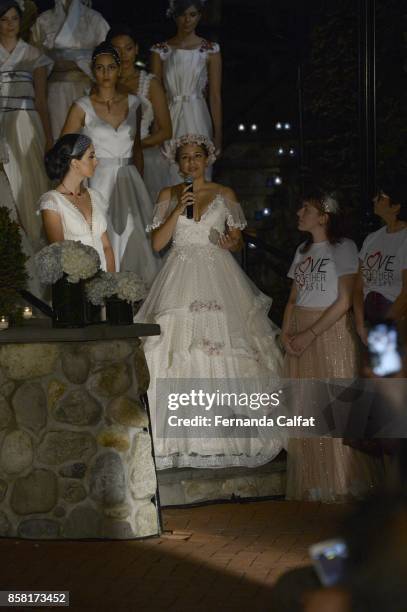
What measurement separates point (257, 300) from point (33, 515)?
2.14 metres

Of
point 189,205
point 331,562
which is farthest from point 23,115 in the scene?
point 331,562

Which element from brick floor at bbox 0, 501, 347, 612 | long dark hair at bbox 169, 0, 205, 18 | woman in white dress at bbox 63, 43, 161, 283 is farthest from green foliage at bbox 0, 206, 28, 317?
long dark hair at bbox 169, 0, 205, 18

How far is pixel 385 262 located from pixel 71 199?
1844mm

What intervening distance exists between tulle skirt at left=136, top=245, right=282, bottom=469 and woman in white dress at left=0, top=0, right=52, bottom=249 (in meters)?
1.32

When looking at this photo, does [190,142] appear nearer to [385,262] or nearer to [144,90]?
[144,90]

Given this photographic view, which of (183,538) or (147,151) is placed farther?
(147,151)

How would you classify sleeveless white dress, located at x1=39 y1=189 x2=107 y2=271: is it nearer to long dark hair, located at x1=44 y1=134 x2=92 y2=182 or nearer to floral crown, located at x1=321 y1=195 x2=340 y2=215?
long dark hair, located at x1=44 y1=134 x2=92 y2=182

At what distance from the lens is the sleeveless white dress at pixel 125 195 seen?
27.7ft

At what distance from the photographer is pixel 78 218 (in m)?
7.38

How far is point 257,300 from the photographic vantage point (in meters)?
7.82

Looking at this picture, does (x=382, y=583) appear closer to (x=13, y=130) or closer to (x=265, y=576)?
(x=265, y=576)

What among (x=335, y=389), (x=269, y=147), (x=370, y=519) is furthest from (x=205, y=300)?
(x=370, y=519)

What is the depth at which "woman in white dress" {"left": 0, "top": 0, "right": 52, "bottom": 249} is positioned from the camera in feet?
28.1

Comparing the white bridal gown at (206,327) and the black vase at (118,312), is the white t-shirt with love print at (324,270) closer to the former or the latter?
the white bridal gown at (206,327)
